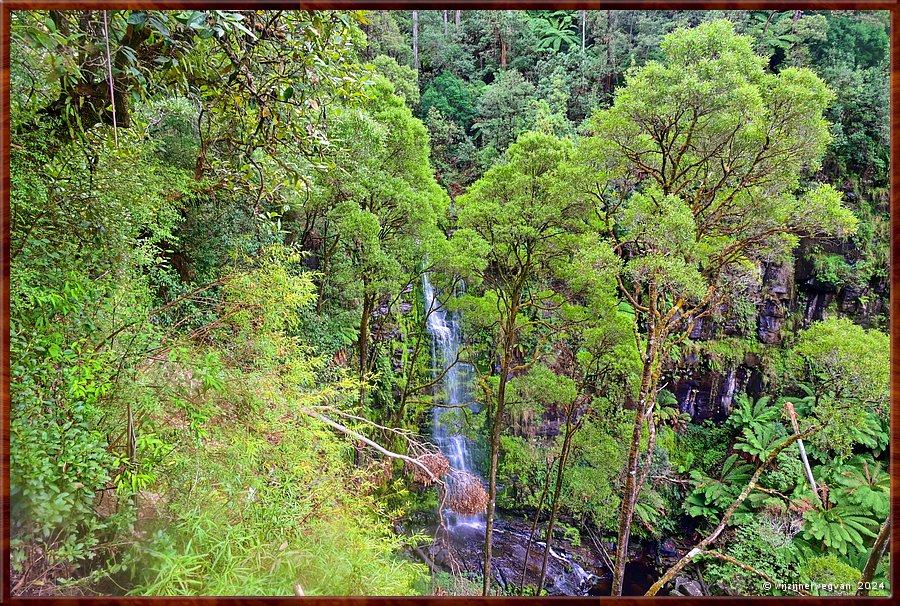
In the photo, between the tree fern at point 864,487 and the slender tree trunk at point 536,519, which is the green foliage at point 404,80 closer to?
the slender tree trunk at point 536,519

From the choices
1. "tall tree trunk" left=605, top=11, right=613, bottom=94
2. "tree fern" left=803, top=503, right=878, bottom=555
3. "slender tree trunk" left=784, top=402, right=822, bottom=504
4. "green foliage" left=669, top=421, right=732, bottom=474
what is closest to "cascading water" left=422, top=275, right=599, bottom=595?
"green foliage" left=669, top=421, right=732, bottom=474

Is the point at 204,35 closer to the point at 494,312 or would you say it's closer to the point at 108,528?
the point at 108,528

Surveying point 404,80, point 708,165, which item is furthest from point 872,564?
point 404,80

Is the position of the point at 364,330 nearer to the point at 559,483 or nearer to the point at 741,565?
the point at 559,483

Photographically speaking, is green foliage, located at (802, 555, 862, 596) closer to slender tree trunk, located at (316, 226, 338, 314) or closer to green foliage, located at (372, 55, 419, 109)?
slender tree trunk, located at (316, 226, 338, 314)

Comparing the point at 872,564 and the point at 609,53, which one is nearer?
the point at 872,564

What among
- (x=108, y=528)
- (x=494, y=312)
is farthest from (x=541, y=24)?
(x=108, y=528)
